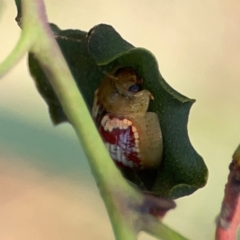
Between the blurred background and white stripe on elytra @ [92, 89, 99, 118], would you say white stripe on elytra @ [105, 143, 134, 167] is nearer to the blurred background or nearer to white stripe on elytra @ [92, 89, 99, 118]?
white stripe on elytra @ [92, 89, 99, 118]

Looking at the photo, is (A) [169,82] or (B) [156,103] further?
(A) [169,82]

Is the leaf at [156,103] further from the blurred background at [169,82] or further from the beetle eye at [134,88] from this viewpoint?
the blurred background at [169,82]

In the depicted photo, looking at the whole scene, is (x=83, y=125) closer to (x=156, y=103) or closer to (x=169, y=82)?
(x=156, y=103)

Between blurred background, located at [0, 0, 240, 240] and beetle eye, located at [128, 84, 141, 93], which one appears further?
blurred background, located at [0, 0, 240, 240]

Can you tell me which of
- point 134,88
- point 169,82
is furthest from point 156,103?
point 169,82

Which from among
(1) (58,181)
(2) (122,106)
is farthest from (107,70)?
(1) (58,181)

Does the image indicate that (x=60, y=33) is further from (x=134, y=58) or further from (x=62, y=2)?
(x=62, y=2)

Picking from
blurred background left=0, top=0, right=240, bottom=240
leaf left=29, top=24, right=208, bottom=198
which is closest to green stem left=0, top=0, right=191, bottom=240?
leaf left=29, top=24, right=208, bottom=198
